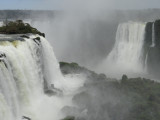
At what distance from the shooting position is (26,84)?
1839cm

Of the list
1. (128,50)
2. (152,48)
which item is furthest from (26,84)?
(128,50)

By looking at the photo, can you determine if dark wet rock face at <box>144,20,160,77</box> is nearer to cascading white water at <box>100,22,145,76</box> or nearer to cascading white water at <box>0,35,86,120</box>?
cascading white water at <box>100,22,145,76</box>

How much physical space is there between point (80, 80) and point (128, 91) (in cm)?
559

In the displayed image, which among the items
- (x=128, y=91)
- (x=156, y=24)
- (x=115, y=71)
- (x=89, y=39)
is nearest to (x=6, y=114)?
(x=128, y=91)

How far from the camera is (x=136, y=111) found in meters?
19.5

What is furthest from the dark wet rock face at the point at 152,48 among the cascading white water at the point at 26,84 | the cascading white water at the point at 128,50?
the cascading white water at the point at 26,84

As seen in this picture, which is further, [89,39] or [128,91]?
[89,39]

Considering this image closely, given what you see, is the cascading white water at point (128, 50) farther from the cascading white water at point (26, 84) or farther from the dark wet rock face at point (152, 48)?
the cascading white water at point (26, 84)

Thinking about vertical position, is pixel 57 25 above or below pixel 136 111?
above

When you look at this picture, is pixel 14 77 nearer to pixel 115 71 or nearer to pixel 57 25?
pixel 115 71

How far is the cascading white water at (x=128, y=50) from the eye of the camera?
1463 inches

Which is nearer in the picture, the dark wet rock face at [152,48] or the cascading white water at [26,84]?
the cascading white water at [26,84]

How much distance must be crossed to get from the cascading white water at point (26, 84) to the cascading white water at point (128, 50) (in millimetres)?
14632

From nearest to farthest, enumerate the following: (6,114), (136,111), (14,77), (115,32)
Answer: (6,114), (14,77), (136,111), (115,32)
